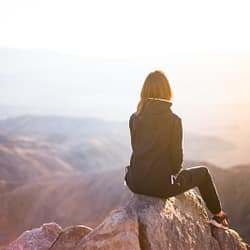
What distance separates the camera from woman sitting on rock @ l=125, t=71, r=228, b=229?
603 centimetres

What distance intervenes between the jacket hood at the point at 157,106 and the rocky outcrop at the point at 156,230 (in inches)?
37.9

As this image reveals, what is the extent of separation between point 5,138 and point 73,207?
1503 inches

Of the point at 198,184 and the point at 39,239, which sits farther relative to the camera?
the point at 39,239

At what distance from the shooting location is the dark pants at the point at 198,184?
6.29 meters

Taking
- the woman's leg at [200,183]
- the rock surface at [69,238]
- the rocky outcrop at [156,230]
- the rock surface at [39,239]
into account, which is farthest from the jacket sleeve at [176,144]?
the rock surface at [39,239]

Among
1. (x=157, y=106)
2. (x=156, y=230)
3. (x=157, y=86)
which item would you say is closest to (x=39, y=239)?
(x=156, y=230)

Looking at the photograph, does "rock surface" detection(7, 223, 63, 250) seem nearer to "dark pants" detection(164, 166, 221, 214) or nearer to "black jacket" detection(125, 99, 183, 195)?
"black jacket" detection(125, 99, 183, 195)

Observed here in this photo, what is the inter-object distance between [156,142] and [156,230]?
0.92m

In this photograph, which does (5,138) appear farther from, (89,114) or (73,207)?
(89,114)

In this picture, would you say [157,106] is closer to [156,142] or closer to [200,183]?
[156,142]

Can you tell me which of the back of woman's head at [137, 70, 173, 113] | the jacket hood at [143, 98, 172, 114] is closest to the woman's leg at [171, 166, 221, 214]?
the jacket hood at [143, 98, 172, 114]

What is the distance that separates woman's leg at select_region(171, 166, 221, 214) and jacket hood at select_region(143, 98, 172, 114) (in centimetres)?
77

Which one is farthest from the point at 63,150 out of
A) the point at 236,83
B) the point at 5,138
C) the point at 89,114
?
the point at 236,83

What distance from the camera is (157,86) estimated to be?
6.09 meters
